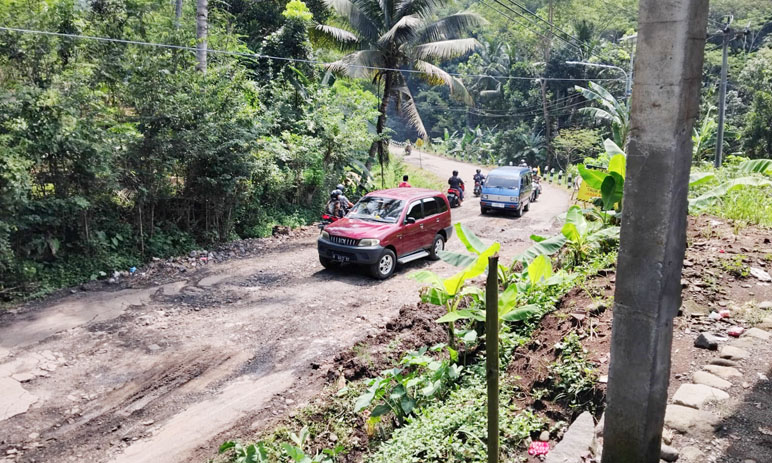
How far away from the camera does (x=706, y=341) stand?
213 inches

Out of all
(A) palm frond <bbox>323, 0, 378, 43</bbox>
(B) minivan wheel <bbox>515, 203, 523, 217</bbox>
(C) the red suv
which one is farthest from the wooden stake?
(A) palm frond <bbox>323, 0, 378, 43</bbox>

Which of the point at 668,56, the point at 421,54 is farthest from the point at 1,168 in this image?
the point at 421,54

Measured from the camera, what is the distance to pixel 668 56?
3334 millimetres

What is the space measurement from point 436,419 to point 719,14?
56.7 meters

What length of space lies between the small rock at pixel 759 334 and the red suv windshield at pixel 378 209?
291 inches

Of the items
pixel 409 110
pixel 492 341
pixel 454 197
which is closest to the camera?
pixel 492 341

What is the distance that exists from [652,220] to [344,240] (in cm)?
837

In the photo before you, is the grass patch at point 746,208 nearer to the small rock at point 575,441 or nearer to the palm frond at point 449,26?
the small rock at point 575,441

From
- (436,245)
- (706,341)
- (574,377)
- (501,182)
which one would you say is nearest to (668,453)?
(574,377)

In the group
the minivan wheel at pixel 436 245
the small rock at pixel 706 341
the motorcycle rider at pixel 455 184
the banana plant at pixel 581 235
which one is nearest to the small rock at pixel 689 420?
the small rock at pixel 706 341

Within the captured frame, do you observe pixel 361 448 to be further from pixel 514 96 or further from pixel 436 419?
pixel 514 96

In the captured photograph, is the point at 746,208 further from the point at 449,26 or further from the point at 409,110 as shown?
the point at 409,110

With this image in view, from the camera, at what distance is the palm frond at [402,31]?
2016 centimetres

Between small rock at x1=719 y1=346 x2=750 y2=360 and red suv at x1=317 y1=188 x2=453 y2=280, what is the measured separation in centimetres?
619
